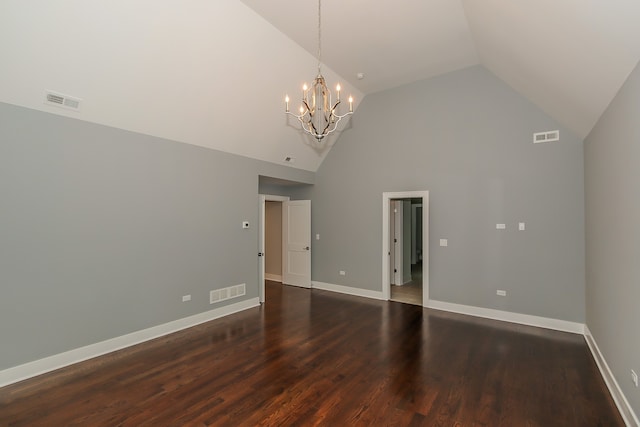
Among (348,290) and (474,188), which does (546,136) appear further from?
(348,290)

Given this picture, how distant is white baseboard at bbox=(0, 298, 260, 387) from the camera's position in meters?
2.98

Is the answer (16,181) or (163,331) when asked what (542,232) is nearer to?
(163,331)

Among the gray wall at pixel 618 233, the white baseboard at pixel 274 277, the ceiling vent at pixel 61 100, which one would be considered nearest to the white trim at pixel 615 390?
the gray wall at pixel 618 233

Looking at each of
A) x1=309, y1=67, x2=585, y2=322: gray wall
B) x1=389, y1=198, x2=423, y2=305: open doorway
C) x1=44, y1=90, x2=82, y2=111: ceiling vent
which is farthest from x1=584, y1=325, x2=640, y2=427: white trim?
x1=44, y1=90, x2=82, y2=111: ceiling vent

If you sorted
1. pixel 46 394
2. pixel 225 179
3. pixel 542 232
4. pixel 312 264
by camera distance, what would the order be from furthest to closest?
pixel 312 264 → pixel 225 179 → pixel 542 232 → pixel 46 394

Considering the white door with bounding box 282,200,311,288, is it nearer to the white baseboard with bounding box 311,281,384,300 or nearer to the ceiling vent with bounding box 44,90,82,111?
the white baseboard with bounding box 311,281,384,300

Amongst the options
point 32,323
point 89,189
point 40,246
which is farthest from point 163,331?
point 89,189

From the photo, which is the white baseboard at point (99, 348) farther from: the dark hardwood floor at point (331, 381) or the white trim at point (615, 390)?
the white trim at point (615, 390)

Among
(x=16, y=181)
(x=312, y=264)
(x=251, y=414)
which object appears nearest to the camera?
(x=251, y=414)

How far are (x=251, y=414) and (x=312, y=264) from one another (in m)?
4.68

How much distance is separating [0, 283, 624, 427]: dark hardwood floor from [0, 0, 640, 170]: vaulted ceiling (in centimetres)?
284

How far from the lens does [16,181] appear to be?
3.01 metres

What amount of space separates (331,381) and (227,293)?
2.78m

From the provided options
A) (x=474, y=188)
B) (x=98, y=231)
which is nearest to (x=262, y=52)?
(x=98, y=231)
